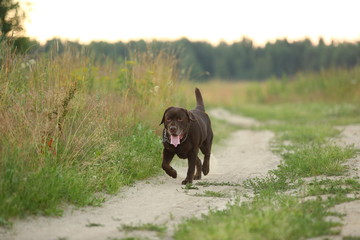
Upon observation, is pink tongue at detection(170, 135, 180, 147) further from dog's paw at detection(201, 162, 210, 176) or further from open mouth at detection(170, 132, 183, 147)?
dog's paw at detection(201, 162, 210, 176)

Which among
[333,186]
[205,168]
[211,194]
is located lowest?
[205,168]

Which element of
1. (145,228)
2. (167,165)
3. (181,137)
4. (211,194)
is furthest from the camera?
(167,165)

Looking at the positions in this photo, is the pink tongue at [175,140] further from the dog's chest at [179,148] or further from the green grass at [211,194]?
the green grass at [211,194]

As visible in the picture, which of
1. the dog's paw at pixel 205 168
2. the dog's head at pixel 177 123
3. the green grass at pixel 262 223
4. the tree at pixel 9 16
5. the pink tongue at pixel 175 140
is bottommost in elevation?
the dog's paw at pixel 205 168

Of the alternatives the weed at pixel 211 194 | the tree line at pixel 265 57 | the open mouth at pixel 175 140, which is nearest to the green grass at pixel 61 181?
the open mouth at pixel 175 140

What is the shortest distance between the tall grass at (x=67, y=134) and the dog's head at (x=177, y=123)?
2.44 ft

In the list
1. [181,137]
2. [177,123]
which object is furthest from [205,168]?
[177,123]

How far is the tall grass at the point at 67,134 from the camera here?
17.2 ft

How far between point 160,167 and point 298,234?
3803 millimetres

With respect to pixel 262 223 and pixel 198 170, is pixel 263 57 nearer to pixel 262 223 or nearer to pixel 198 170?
pixel 198 170

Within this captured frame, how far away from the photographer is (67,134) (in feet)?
22.2

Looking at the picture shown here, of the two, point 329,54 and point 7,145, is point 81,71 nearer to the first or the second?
point 7,145

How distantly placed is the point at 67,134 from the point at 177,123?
4.87ft

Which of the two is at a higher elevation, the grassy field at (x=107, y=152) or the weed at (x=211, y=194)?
the grassy field at (x=107, y=152)
